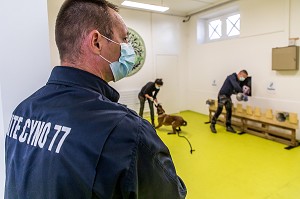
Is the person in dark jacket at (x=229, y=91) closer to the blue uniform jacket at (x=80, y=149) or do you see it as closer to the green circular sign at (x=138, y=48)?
the green circular sign at (x=138, y=48)

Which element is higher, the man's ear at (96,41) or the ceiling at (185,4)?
the ceiling at (185,4)

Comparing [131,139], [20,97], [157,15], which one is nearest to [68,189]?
[131,139]

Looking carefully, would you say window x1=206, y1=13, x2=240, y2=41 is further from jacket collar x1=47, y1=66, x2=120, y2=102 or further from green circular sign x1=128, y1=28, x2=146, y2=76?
jacket collar x1=47, y1=66, x2=120, y2=102

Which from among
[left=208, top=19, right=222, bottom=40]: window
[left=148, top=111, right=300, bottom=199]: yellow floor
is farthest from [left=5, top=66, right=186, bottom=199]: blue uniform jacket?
[left=208, top=19, right=222, bottom=40]: window

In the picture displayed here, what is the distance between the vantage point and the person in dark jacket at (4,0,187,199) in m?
0.58

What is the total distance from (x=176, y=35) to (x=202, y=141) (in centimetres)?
383

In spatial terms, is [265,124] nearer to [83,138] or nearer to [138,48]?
[138,48]

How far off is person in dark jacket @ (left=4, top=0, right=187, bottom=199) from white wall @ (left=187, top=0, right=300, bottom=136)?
4.54m

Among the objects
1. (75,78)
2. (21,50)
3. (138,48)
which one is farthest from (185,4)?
(75,78)

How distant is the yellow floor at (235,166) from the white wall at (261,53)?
40.4 inches

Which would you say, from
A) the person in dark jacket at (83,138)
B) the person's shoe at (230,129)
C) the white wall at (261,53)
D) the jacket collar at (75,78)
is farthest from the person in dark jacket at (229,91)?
the jacket collar at (75,78)

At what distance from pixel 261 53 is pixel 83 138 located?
16.9 ft

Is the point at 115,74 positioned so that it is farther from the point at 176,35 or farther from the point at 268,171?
the point at 176,35

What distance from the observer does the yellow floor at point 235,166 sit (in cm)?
255
